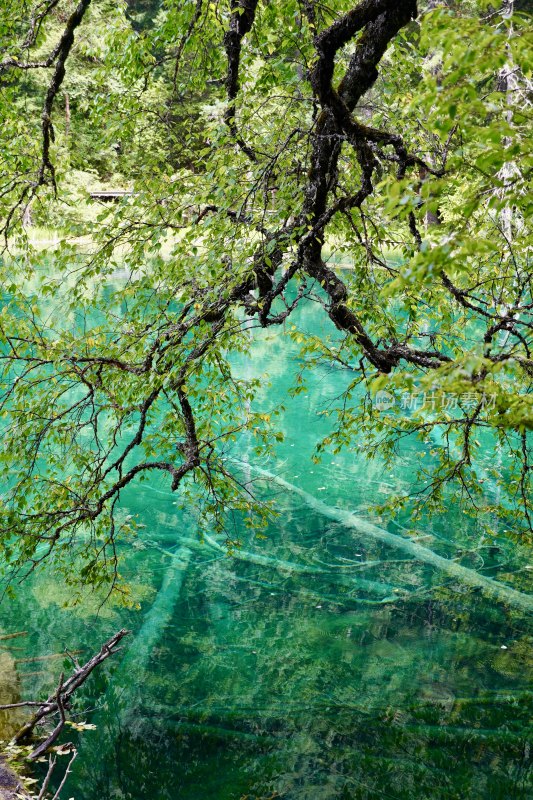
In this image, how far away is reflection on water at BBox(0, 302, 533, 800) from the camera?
15.7 feet

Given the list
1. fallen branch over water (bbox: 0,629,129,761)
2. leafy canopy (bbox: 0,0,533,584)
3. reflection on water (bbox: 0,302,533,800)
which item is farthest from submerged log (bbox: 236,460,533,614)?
fallen branch over water (bbox: 0,629,129,761)

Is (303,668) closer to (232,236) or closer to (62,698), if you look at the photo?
(62,698)

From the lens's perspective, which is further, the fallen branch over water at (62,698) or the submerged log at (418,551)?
the submerged log at (418,551)

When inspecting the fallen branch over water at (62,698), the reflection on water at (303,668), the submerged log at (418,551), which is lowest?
the fallen branch over water at (62,698)

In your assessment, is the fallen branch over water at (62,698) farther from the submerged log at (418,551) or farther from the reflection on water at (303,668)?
the submerged log at (418,551)

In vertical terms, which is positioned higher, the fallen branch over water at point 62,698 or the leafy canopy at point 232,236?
the leafy canopy at point 232,236

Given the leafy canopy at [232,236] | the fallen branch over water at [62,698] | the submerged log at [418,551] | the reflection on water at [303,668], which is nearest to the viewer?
the leafy canopy at [232,236]

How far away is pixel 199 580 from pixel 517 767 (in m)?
3.32

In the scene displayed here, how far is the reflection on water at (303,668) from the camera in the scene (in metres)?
4.79

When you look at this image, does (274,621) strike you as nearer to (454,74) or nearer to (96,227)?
(96,227)

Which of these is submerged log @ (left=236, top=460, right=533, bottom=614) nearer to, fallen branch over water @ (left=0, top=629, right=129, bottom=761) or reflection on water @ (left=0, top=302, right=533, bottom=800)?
reflection on water @ (left=0, top=302, right=533, bottom=800)

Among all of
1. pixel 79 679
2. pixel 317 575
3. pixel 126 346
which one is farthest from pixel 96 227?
pixel 317 575

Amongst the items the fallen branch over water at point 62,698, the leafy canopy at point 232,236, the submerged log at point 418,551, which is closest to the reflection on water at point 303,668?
the submerged log at point 418,551

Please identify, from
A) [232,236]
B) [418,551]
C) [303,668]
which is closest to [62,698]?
[303,668]
